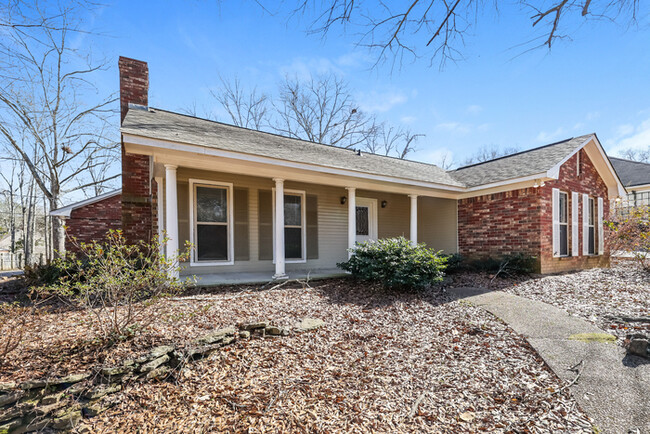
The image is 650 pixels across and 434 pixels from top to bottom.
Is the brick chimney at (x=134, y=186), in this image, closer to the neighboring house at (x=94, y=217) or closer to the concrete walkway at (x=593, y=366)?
the neighboring house at (x=94, y=217)

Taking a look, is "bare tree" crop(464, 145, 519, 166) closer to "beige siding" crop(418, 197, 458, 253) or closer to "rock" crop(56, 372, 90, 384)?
"beige siding" crop(418, 197, 458, 253)

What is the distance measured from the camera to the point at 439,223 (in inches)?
388

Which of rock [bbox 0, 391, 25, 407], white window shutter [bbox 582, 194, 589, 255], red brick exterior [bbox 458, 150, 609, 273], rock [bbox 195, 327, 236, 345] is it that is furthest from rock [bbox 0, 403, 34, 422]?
white window shutter [bbox 582, 194, 589, 255]

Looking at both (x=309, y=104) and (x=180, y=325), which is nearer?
(x=180, y=325)

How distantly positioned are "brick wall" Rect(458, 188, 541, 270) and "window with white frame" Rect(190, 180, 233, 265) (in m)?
6.73

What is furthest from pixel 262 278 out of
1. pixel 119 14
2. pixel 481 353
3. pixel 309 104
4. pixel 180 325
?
pixel 309 104

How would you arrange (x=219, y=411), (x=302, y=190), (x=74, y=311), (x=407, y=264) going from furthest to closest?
(x=302, y=190)
(x=407, y=264)
(x=74, y=311)
(x=219, y=411)

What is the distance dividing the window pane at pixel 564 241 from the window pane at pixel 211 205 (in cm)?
887

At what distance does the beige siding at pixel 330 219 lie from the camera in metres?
6.62

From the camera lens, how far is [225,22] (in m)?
3.16

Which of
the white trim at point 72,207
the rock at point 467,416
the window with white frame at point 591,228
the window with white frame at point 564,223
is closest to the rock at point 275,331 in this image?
the rock at point 467,416

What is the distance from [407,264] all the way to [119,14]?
5988mm

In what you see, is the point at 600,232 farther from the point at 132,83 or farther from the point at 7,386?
the point at 132,83

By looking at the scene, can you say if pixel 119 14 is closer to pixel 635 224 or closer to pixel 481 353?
pixel 481 353
